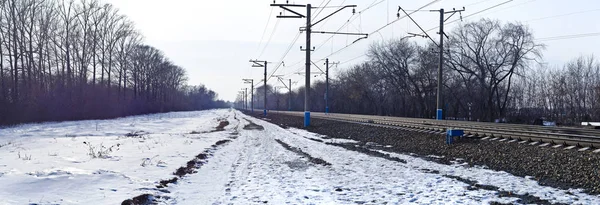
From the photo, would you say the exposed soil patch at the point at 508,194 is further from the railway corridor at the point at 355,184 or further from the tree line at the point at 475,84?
the tree line at the point at 475,84

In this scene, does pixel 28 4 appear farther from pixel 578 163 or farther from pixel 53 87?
pixel 578 163

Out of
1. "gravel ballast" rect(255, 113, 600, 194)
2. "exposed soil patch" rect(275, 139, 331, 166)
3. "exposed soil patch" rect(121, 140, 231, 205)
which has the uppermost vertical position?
"gravel ballast" rect(255, 113, 600, 194)

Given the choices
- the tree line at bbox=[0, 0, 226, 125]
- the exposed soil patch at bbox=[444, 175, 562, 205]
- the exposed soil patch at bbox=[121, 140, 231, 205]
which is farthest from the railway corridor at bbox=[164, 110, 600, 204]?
the tree line at bbox=[0, 0, 226, 125]

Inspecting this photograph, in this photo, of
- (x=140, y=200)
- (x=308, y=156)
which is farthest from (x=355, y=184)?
(x=308, y=156)

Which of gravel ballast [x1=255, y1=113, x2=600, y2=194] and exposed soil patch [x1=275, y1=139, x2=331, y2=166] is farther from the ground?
gravel ballast [x1=255, y1=113, x2=600, y2=194]

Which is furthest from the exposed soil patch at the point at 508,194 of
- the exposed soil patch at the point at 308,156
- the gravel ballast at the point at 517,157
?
the exposed soil patch at the point at 308,156

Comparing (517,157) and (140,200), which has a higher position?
(517,157)

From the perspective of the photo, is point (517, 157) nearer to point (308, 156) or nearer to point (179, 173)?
point (308, 156)

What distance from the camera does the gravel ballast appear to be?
963 centimetres

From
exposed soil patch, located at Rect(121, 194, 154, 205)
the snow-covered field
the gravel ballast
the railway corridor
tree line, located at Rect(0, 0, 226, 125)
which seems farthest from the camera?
tree line, located at Rect(0, 0, 226, 125)

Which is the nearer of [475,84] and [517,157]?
[517,157]

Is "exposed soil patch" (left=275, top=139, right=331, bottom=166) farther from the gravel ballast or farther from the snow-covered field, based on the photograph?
the gravel ballast

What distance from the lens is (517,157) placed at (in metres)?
12.6

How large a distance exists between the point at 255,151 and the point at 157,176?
23.8ft
